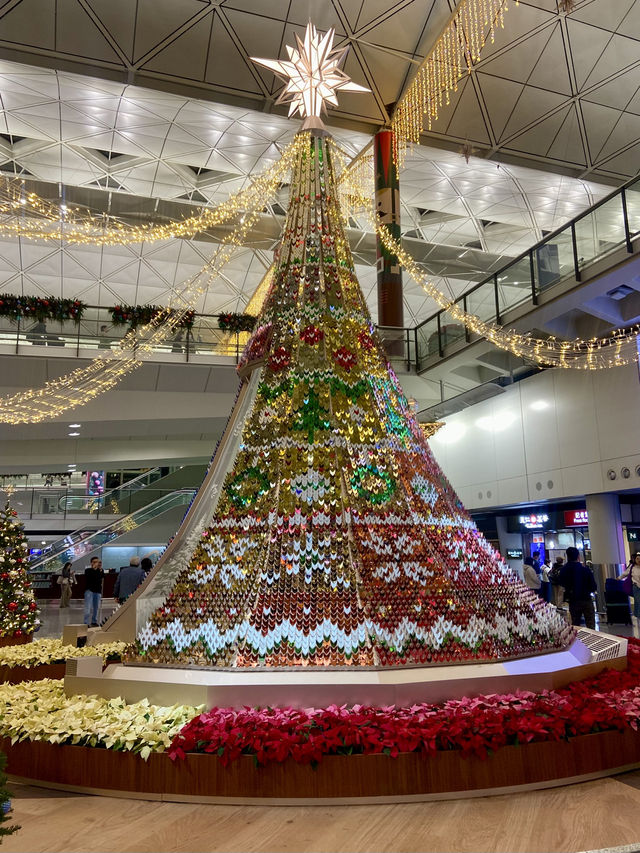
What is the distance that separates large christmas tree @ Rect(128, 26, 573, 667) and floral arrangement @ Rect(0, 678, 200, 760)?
36cm

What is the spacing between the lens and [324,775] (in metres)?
2.83

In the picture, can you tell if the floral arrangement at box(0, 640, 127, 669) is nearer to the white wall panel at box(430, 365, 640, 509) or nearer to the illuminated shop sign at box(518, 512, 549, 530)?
the white wall panel at box(430, 365, 640, 509)

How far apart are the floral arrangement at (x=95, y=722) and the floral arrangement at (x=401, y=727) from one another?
0.42 ft

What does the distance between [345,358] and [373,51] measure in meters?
11.6

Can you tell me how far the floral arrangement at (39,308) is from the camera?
14.0 metres

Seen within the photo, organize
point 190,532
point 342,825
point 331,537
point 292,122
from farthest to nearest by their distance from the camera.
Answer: point 292,122 < point 190,532 < point 331,537 < point 342,825

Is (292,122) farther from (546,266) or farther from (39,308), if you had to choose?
(546,266)

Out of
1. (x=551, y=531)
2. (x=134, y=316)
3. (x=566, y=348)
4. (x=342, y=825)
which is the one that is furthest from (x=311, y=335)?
(x=551, y=531)

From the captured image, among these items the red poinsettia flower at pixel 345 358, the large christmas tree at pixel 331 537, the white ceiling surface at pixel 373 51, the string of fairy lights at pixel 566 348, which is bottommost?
the large christmas tree at pixel 331 537

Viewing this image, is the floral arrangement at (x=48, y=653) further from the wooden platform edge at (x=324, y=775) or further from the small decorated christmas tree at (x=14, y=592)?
the small decorated christmas tree at (x=14, y=592)

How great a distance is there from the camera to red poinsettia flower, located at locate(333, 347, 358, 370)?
449 centimetres

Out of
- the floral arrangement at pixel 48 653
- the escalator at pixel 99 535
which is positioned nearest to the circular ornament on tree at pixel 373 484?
the floral arrangement at pixel 48 653

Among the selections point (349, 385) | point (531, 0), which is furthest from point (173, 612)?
point (531, 0)

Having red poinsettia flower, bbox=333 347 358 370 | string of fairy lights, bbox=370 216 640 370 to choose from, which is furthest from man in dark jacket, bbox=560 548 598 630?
red poinsettia flower, bbox=333 347 358 370
